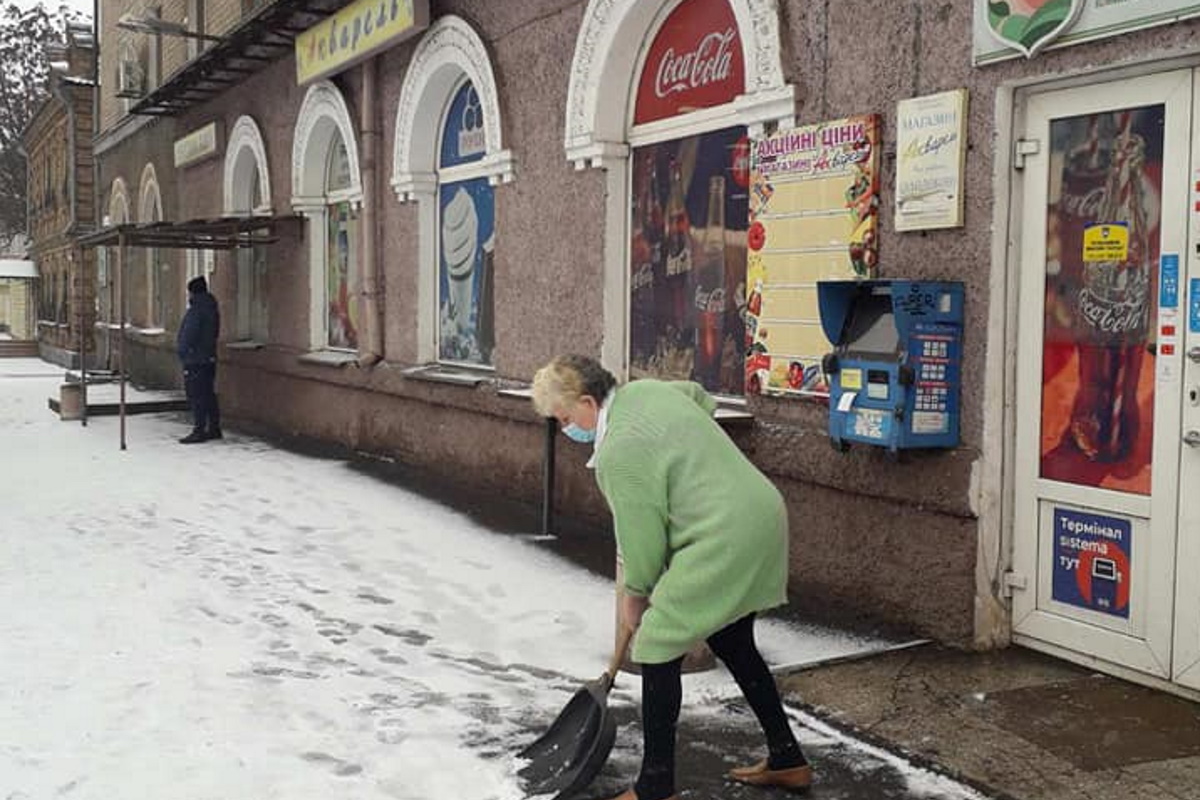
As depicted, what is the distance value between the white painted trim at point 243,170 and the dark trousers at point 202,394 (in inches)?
81.8

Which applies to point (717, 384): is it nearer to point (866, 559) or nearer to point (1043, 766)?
point (866, 559)

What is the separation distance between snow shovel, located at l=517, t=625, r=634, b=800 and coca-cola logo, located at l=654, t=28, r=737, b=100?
14.1 feet

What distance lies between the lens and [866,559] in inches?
231

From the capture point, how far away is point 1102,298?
4.96m

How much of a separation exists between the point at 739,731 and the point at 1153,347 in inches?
83.0

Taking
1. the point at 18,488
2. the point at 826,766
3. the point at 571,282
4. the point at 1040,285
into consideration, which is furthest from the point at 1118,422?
the point at 18,488

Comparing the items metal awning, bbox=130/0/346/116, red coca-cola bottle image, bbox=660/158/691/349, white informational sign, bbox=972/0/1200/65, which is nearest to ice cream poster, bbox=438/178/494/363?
red coca-cola bottle image, bbox=660/158/691/349

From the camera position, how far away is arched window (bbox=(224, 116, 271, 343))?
15.2m

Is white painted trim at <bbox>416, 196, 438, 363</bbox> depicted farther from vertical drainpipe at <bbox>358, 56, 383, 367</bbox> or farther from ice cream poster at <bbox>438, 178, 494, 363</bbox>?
vertical drainpipe at <bbox>358, 56, 383, 367</bbox>

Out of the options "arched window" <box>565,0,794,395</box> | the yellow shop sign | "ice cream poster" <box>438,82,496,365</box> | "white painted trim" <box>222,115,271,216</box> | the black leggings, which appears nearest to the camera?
the black leggings

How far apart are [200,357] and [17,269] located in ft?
106

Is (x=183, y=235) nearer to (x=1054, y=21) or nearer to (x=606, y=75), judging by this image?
(x=606, y=75)

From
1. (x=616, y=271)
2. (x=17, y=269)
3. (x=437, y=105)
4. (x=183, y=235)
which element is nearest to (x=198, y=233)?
(x=183, y=235)

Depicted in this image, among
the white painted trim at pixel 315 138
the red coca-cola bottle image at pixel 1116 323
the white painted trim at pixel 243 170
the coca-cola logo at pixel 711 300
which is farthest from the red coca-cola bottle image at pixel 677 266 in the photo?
the white painted trim at pixel 243 170
